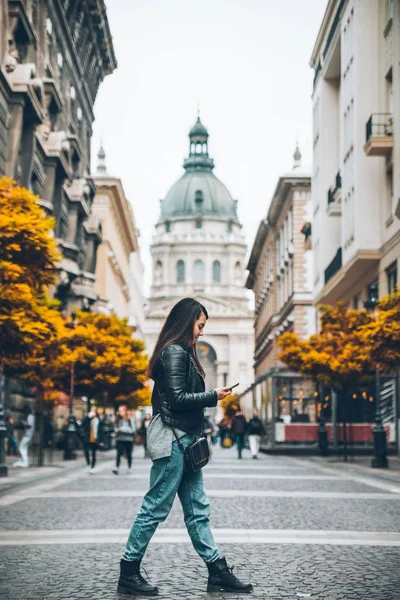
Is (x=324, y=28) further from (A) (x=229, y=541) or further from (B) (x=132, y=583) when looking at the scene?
(B) (x=132, y=583)

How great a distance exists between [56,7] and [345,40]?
11.5 metres

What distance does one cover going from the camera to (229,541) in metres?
9.53

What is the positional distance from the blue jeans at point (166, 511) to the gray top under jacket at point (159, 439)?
0.12ft

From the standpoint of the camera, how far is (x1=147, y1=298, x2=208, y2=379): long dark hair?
6.86 m

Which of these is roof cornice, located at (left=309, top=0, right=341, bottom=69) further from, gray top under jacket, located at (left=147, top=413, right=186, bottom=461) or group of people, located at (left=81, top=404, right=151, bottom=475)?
gray top under jacket, located at (left=147, top=413, right=186, bottom=461)

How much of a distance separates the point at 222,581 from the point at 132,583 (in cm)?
56

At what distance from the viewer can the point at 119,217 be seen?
77.8 metres

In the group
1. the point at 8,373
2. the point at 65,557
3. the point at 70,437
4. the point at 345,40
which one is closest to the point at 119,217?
the point at 345,40

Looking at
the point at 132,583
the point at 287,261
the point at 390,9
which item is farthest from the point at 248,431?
the point at 287,261

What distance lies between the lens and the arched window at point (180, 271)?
160 m

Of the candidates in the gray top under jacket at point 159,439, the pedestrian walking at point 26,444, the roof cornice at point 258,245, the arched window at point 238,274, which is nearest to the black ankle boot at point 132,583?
the gray top under jacket at point 159,439

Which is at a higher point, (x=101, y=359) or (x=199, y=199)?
(x=199, y=199)

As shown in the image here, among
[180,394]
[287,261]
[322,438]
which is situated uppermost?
[287,261]

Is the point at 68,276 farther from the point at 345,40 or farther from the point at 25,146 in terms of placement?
the point at 345,40
